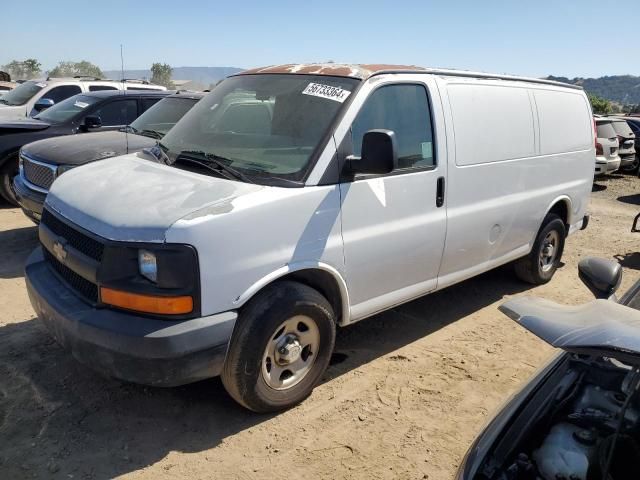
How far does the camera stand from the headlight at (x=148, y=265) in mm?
2867

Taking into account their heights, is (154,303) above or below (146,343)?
above

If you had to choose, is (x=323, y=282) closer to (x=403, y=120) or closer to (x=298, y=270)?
(x=298, y=270)

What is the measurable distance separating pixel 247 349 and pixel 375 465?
38.0 inches

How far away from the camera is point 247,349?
3109mm

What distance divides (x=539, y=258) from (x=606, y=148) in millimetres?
9588

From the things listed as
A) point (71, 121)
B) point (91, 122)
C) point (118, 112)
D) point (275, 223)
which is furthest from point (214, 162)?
point (118, 112)

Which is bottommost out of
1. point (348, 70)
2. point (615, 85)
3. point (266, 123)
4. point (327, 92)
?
point (615, 85)

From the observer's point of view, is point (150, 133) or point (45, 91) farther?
point (45, 91)

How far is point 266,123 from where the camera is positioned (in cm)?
378

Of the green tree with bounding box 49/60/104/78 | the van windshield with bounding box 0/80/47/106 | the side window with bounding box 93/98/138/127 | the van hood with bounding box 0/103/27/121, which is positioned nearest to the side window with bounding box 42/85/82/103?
the van windshield with bounding box 0/80/47/106

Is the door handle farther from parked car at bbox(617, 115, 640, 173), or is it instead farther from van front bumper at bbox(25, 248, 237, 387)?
parked car at bbox(617, 115, 640, 173)

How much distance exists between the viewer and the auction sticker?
11.9 ft

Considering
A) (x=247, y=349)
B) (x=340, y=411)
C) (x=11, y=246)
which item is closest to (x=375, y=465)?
(x=340, y=411)

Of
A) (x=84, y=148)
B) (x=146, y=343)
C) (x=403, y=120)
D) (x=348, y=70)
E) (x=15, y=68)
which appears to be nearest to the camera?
(x=146, y=343)
